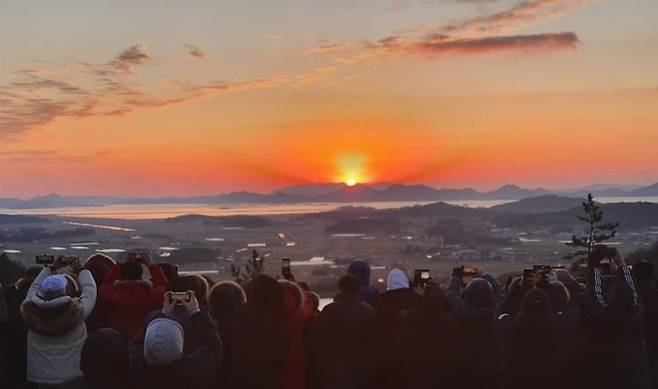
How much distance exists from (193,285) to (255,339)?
96 cm

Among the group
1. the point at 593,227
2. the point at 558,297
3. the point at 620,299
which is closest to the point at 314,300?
the point at 558,297

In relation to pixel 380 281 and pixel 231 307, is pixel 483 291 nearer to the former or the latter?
pixel 380 281

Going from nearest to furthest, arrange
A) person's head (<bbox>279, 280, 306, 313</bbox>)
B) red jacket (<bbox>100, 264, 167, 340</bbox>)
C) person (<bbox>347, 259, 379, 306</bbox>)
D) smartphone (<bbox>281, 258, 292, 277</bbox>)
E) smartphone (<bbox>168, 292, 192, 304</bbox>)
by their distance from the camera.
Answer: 1. smartphone (<bbox>168, 292, 192, 304</bbox>)
2. person's head (<bbox>279, 280, 306, 313</bbox>)
3. red jacket (<bbox>100, 264, 167, 340</bbox>)
4. person (<bbox>347, 259, 379, 306</bbox>)
5. smartphone (<bbox>281, 258, 292, 277</bbox>)

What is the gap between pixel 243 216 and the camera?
1011 inches

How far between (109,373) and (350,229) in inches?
777

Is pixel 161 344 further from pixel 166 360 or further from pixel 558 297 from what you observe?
pixel 558 297

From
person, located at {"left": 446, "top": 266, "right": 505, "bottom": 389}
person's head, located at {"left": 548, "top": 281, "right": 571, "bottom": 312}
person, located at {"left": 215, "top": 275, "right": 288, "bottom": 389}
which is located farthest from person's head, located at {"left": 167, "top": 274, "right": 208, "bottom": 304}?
person's head, located at {"left": 548, "top": 281, "right": 571, "bottom": 312}

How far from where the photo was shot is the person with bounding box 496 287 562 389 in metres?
7.29

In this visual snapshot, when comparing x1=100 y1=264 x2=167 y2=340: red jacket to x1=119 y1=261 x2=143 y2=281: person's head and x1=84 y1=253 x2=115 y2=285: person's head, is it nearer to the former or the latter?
x1=119 y1=261 x2=143 y2=281: person's head

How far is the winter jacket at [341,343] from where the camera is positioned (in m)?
7.50

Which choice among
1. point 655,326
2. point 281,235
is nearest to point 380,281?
point 655,326

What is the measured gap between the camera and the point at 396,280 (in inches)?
322

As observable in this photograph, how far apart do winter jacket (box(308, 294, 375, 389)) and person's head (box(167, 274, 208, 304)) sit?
1038mm

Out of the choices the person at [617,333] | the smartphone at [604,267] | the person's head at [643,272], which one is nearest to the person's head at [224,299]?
the person at [617,333]
